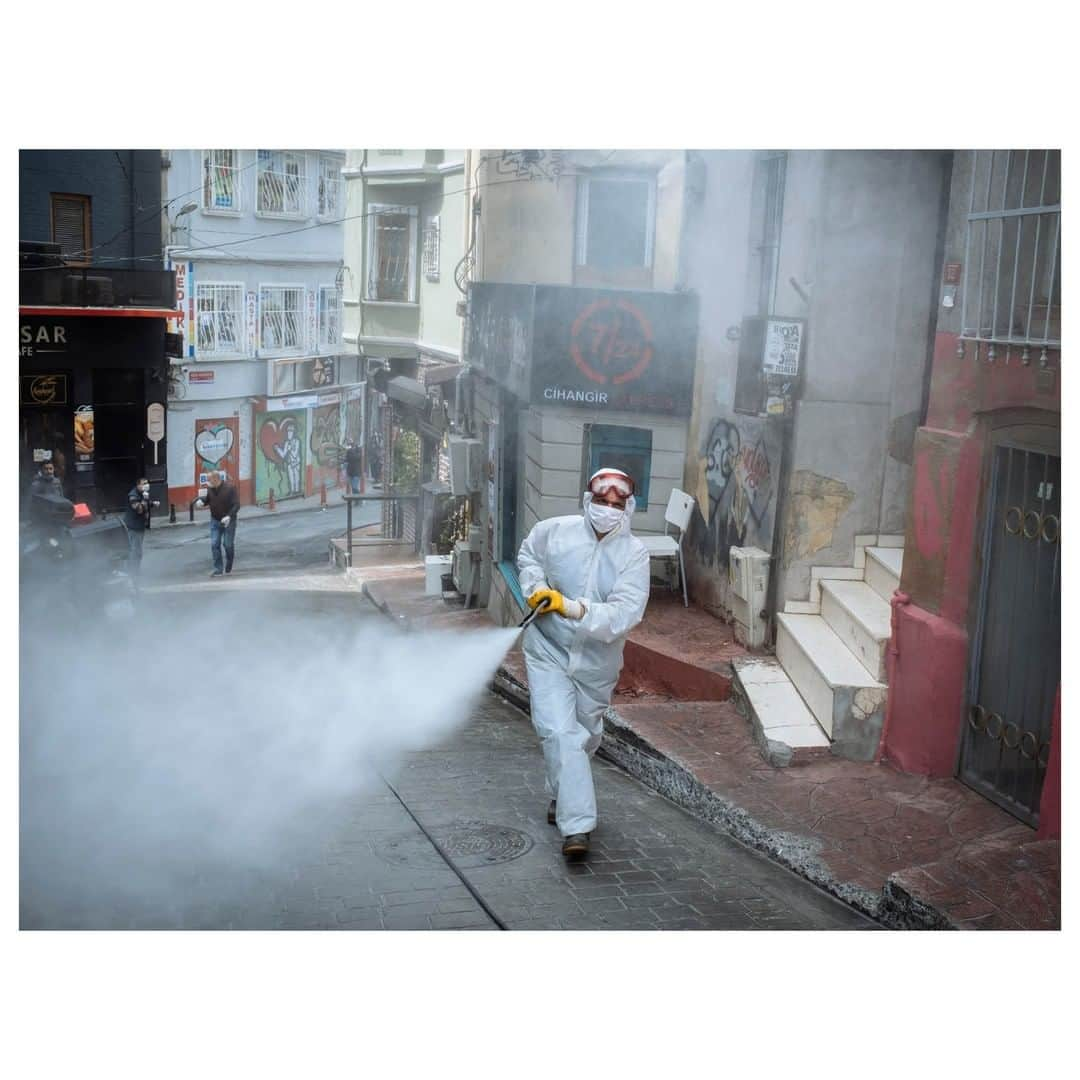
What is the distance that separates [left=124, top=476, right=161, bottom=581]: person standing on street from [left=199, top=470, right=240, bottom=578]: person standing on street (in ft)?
Result: 1.05

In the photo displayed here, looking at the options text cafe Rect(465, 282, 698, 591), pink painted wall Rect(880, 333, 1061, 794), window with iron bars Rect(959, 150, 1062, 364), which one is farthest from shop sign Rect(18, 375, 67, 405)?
window with iron bars Rect(959, 150, 1062, 364)

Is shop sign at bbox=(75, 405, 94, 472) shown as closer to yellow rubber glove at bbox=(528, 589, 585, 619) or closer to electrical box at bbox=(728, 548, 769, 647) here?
yellow rubber glove at bbox=(528, 589, 585, 619)

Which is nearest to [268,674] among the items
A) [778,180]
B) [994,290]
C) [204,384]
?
[204,384]

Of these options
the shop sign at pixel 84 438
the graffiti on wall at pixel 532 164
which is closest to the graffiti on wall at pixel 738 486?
the graffiti on wall at pixel 532 164

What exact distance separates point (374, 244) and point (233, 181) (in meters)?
1.78

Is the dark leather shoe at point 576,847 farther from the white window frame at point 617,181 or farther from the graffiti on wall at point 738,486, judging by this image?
the white window frame at point 617,181

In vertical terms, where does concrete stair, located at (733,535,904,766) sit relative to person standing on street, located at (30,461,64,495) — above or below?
below

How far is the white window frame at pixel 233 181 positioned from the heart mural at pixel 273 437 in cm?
102

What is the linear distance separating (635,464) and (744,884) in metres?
2.63

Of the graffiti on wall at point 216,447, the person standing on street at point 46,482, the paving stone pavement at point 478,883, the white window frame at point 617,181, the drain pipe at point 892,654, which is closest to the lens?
the paving stone pavement at point 478,883

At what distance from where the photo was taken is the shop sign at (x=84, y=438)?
615 cm

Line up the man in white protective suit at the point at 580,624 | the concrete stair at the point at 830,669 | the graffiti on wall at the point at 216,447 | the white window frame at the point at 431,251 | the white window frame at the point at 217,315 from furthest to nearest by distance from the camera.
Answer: the white window frame at the point at 431,251
the white window frame at the point at 217,315
the graffiti on wall at the point at 216,447
the concrete stair at the point at 830,669
the man in white protective suit at the point at 580,624

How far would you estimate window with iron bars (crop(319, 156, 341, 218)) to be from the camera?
660cm

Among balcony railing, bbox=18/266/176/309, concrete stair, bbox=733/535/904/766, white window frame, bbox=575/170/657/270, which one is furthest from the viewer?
white window frame, bbox=575/170/657/270
